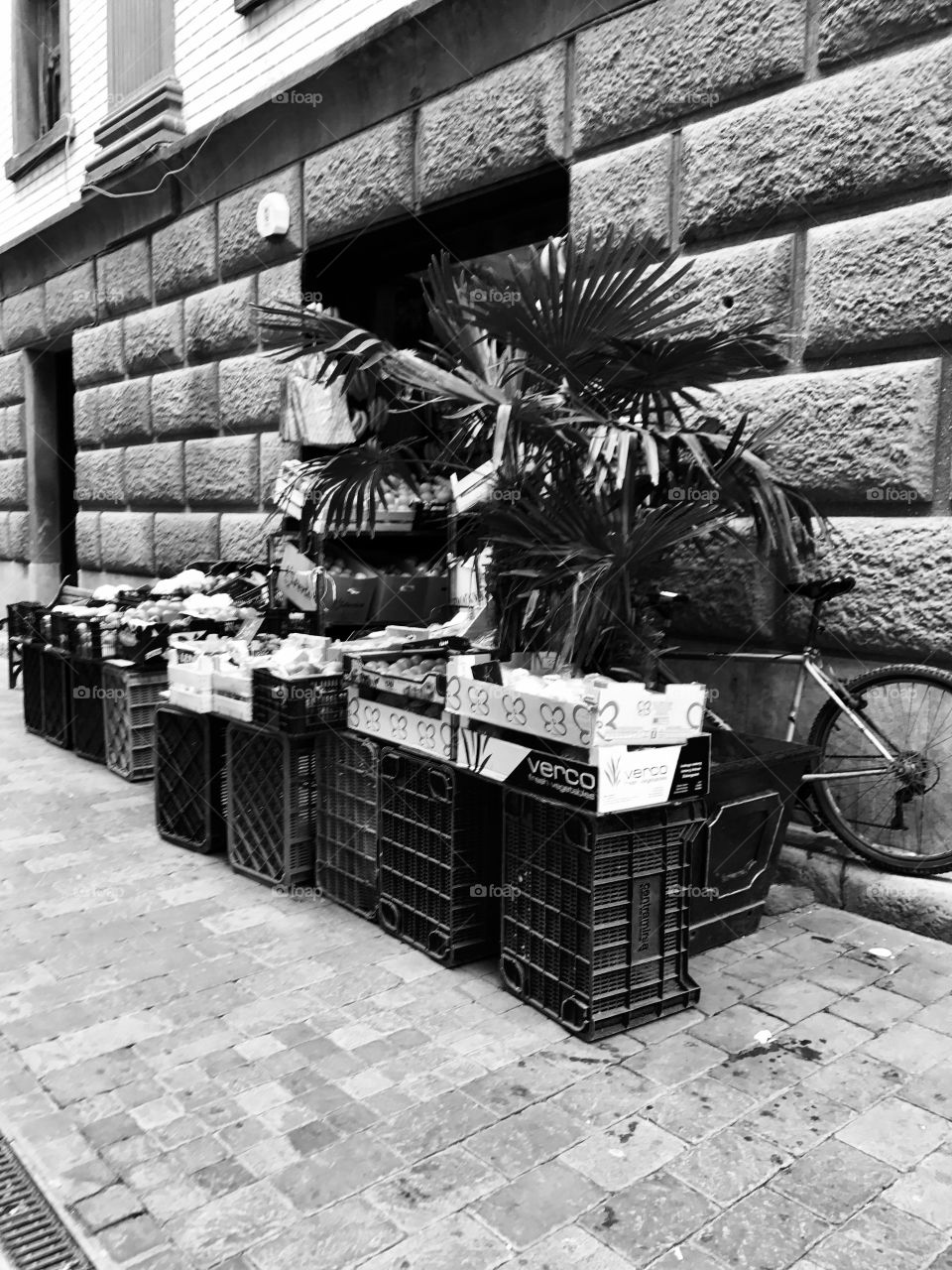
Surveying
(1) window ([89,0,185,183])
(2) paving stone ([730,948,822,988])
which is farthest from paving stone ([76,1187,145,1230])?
(1) window ([89,0,185,183])

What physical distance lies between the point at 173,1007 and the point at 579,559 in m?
1.98

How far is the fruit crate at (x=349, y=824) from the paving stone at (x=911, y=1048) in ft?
6.16

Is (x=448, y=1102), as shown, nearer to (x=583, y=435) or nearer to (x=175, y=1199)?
(x=175, y=1199)

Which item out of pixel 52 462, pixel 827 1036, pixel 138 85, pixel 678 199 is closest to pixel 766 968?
pixel 827 1036

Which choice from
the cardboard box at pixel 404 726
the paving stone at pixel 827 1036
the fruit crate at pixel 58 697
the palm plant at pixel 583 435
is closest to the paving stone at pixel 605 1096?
the paving stone at pixel 827 1036

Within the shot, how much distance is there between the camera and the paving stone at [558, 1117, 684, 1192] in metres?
2.57

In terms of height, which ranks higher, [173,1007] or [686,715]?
[686,715]

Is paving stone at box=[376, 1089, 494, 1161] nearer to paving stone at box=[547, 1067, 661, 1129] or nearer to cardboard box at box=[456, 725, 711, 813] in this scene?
paving stone at box=[547, 1067, 661, 1129]

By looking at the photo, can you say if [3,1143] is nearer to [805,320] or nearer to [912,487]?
[912,487]

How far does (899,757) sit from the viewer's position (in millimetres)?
4285

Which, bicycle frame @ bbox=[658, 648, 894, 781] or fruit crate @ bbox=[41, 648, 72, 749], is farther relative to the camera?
fruit crate @ bbox=[41, 648, 72, 749]

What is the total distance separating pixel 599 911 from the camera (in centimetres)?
328

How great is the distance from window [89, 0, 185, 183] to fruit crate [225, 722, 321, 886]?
695 centimetres

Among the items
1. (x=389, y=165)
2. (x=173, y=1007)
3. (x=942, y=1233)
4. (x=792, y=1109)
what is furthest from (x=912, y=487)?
(x=389, y=165)
